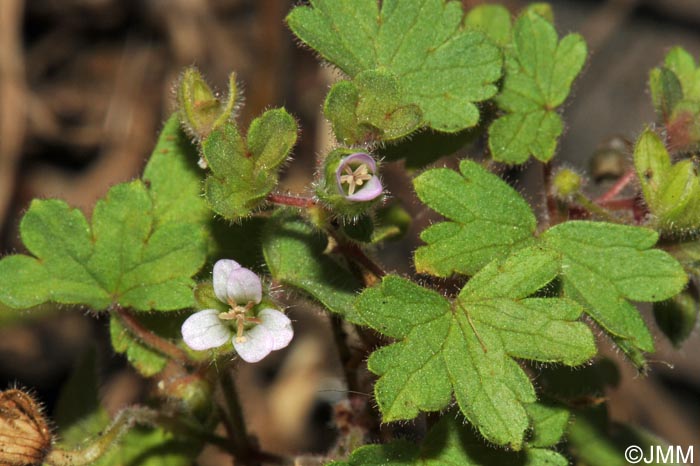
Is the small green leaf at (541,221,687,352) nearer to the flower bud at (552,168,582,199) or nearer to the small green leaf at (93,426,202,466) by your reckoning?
the flower bud at (552,168,582,199)

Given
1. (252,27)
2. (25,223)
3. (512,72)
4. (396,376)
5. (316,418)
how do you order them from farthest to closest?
(252,27)
(316,418)
(512,72)
(25,223)
(396,376)

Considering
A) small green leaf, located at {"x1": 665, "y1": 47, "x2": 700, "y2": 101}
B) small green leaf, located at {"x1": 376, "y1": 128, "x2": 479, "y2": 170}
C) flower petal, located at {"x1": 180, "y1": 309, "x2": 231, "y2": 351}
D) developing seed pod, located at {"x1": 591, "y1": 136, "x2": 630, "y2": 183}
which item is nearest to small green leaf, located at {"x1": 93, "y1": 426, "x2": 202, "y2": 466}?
flower petal, located at {"x1": 180, "y1": 309, "x2": 231, "y2": 351}

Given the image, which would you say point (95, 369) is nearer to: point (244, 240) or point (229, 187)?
point (244, 240)

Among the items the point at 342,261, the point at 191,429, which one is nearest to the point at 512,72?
the point at 342,261

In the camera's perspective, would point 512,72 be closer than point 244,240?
No

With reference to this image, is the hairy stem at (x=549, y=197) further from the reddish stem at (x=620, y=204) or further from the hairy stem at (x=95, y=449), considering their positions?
the hairy stem at (x=95, y=449)

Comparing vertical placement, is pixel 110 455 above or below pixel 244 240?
below
